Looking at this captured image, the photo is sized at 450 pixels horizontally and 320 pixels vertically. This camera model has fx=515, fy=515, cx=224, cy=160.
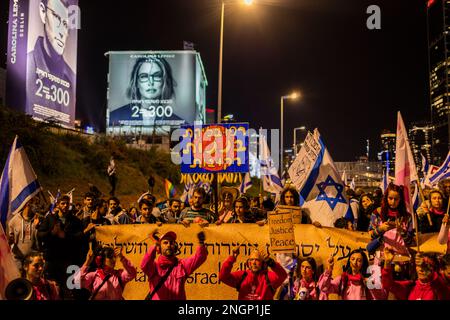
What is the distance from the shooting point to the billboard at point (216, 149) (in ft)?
35.1

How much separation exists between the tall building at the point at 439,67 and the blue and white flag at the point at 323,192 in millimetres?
87364

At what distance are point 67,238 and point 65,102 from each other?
35.3m

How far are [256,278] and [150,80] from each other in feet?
227

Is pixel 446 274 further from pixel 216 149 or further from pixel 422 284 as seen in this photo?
pixel 216 149

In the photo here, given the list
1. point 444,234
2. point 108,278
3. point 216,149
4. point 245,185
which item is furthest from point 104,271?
point 245,185

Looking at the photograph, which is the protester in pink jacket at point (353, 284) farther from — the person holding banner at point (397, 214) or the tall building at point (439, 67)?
the tall building at point (439, 67)

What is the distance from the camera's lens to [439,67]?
10219cm

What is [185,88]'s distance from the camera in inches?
2822

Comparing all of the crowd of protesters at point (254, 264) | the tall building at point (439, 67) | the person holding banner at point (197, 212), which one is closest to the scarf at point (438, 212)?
the crowd of protesters at point (254, 264)

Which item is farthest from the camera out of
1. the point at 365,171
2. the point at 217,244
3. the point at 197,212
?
the point at 365,171

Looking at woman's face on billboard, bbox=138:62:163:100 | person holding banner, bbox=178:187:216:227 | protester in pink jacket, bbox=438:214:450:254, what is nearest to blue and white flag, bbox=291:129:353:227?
person holding banner, bbox=178:187:216:227

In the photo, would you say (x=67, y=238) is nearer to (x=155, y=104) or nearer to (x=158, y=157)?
(x=158, y=157)

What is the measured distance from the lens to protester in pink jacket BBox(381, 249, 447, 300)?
480cm

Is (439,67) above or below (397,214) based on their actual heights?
above
